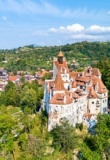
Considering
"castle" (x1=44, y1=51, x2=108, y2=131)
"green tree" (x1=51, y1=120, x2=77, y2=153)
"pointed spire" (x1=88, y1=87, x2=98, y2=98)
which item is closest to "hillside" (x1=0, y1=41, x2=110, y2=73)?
"castle" (x1=44, y1=51, x2=108, y2=131)

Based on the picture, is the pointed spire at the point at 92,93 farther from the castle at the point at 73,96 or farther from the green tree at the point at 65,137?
the green tree at the point at 65,137

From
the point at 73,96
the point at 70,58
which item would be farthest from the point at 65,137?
the point at 70,58

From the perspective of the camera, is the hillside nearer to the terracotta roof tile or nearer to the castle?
the castle

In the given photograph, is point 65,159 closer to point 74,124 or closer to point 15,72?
point 74,124

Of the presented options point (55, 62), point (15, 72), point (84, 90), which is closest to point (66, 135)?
point (84, 90)

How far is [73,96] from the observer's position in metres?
57.4

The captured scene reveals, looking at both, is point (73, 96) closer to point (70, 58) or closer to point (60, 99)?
point (60, 99)

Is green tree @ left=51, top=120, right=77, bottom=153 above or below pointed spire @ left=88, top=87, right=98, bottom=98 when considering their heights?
Answer: below

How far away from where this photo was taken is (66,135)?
52.5 metres

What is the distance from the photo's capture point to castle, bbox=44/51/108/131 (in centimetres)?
5503

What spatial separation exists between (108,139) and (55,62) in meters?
19.5

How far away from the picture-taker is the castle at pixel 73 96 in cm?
5503

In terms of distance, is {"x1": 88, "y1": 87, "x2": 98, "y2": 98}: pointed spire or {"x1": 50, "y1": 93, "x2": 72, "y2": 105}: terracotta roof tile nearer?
{"x1": 50, "y1": 93, "x2": 72, "y2": 105}: terracotta roof tile

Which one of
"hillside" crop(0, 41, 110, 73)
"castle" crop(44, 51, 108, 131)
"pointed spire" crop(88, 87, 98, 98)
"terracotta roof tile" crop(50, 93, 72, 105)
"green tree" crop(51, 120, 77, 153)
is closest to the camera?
"green tree" crop(51, 120, 77, 153)
